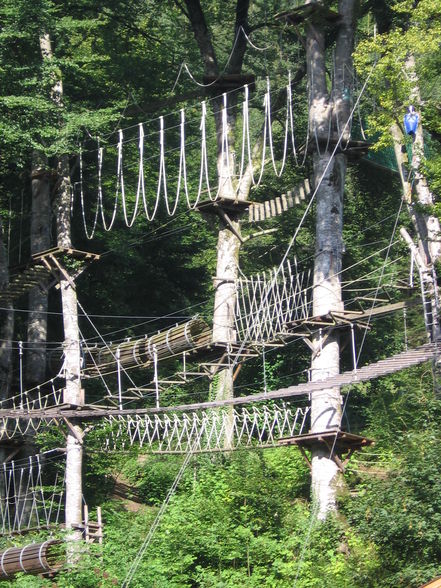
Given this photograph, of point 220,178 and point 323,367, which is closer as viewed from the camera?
point 323,367

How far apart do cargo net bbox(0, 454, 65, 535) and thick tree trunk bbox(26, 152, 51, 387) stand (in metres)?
1.85

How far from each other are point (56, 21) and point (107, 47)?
6.01 metres

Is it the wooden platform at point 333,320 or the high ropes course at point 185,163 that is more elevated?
the high ropes course at point 185,163

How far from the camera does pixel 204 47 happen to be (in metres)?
25.6

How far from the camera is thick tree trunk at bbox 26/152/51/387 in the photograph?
83.7ft

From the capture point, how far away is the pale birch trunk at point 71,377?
21.6 meters

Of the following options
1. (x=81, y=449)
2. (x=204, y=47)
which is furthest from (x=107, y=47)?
(x=81, y=449)

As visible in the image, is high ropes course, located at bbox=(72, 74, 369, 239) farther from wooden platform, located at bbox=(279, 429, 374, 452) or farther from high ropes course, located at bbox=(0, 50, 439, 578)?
wooden platform, located at bbox=(279, 429, 374, 452)

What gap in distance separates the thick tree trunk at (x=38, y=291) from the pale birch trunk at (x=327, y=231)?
6.64 m

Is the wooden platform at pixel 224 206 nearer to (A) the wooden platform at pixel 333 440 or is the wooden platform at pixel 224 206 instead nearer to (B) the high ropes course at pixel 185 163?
(B) the high ropes course at pixel 185 163

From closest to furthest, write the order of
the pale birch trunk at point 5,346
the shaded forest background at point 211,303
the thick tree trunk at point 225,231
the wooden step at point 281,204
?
the shaded forest background at point 211,303 → the thick tree trunk at point 225,231 → the wooden step at point 281,204 → the pale birch trunk at point 5,346

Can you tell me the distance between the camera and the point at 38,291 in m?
26.0

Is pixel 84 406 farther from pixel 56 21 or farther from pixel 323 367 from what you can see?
pixel 56 21

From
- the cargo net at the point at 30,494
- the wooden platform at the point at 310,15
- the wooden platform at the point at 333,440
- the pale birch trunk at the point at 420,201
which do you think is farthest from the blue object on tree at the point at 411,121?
the cargo net at the point at 30,494
